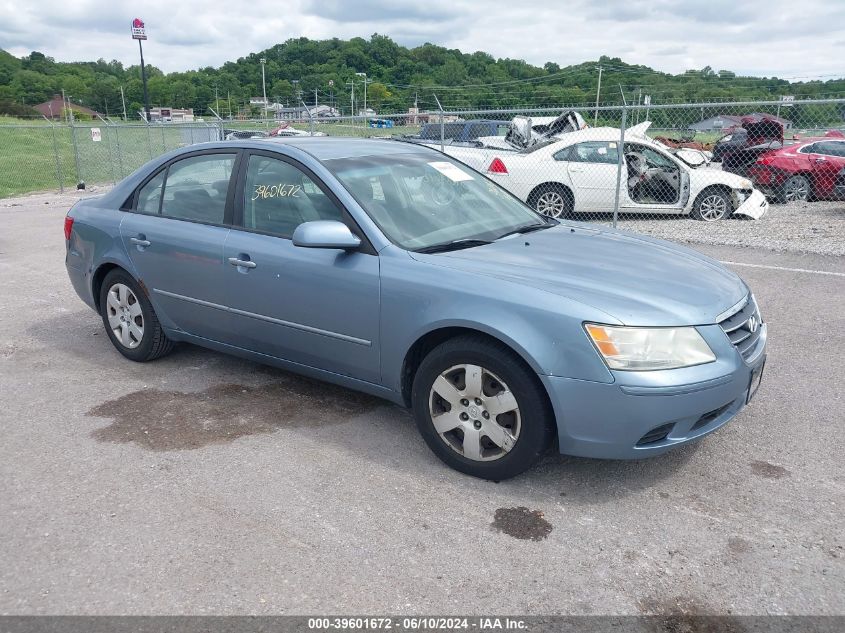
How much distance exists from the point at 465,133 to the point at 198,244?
1582 centimetres

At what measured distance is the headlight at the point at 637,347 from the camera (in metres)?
3.06

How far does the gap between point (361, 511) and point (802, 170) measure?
13.9 metres

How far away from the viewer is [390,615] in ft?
8.38

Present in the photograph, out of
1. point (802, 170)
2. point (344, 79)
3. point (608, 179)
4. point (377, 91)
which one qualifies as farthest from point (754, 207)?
point (344, 79)

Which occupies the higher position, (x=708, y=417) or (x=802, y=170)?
(x=802, y=170)

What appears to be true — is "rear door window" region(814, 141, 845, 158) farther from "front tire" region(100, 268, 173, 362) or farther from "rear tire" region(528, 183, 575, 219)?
"front tire" region(100, 268, 173, 362)

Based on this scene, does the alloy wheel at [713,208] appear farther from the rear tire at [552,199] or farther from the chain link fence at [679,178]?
the rear tire at [552,199]

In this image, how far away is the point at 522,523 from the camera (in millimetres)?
3129

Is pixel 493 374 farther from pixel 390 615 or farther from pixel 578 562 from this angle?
pixel 390 615

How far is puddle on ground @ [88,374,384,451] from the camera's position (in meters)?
4.01

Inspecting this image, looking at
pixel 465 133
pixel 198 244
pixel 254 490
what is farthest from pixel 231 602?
pixel 465 133

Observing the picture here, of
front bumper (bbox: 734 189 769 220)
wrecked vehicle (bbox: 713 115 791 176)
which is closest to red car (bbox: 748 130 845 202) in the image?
wrecked vehicle (bbox: 713 115 791 176)

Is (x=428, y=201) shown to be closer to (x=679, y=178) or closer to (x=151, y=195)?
(x=151, y=195)

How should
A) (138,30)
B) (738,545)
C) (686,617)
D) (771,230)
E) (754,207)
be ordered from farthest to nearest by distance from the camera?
1. (138,30)
2. (754,207)
3. (771,230)
4. (738,545)
5. (686,617)
